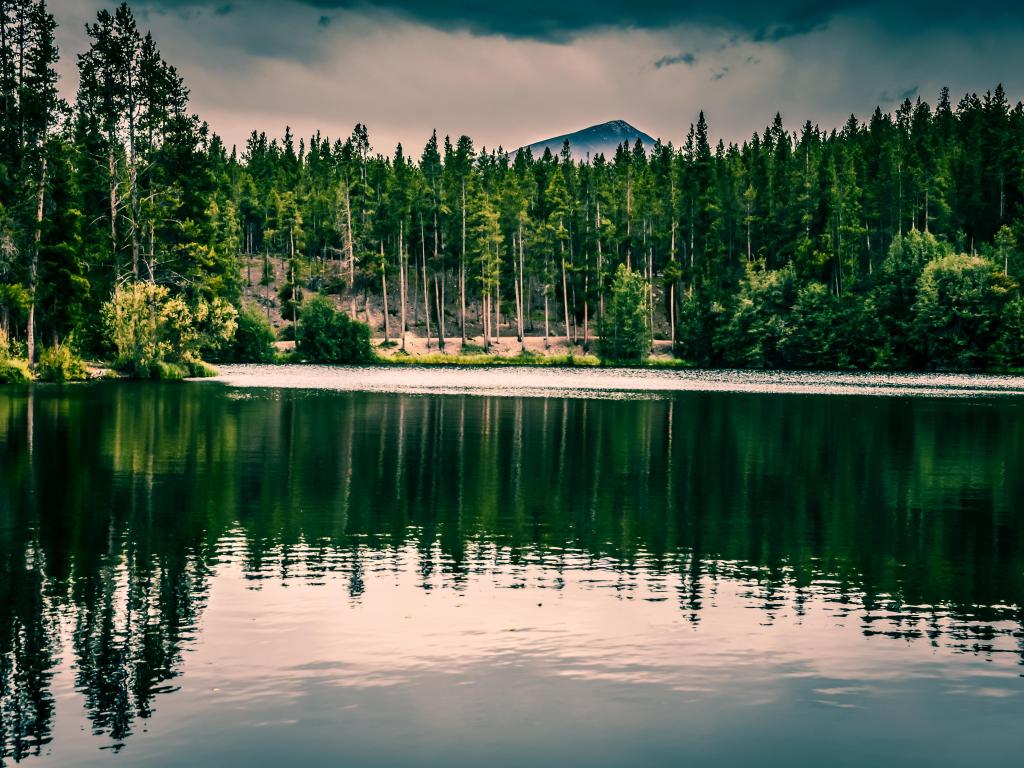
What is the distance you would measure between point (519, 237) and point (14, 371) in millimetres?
90025

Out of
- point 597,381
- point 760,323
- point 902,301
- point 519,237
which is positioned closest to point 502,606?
point 597,381

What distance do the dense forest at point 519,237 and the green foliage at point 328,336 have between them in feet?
4.97

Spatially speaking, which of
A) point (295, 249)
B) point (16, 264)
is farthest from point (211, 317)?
point (295, 249)

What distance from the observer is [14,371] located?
6206cm

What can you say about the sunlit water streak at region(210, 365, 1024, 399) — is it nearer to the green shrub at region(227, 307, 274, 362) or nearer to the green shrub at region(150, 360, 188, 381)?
the green shrub at region(150, 360, 188, 381)

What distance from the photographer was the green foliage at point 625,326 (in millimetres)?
126500

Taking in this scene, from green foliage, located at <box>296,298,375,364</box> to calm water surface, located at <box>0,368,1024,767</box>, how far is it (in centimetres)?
8216

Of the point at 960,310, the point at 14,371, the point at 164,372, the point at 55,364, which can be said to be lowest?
the point at 164,372

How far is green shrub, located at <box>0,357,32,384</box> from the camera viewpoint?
2426 inches

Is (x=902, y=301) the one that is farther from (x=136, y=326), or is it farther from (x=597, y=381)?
(x=136, y=326)

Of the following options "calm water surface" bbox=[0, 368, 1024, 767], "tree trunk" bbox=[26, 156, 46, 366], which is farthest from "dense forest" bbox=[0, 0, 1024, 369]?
"calm water surface" bbox=[0, 368, 1024, 767]

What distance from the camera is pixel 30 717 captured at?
33.5 ft

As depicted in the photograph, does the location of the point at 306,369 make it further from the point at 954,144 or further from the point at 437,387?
the point at 954,144

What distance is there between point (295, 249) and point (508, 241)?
1416 inches
